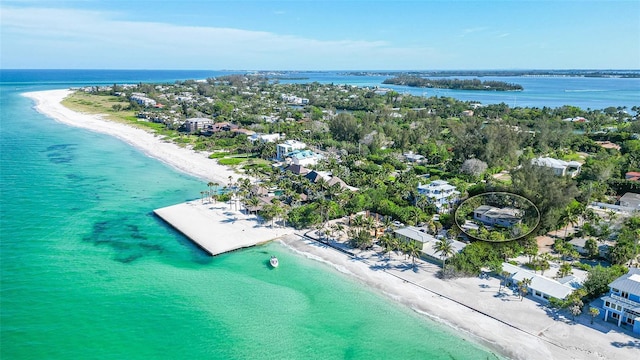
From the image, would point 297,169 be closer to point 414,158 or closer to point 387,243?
point 414,158

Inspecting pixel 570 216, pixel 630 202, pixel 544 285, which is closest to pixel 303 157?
pixel 570 216

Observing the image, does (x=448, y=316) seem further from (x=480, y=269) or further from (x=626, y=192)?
(x=626, y=192)

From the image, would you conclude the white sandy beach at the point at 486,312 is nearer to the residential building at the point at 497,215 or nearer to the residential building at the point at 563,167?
the residential building at the point at 497,215

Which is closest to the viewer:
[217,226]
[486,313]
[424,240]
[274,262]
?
[486,313]

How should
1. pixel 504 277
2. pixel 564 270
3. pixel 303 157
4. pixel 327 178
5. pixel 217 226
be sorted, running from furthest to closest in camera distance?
1. pixel 303 157
2. pixel 327 178
3. pixel 217 226
4. pixel 504 277
5. pixel 564 270

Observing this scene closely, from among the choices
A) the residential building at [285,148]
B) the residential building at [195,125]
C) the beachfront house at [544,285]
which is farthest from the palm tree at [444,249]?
the residential building at [195,125]

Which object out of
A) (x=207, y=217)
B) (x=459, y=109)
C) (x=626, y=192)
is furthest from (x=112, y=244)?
(x=459, y=109)
